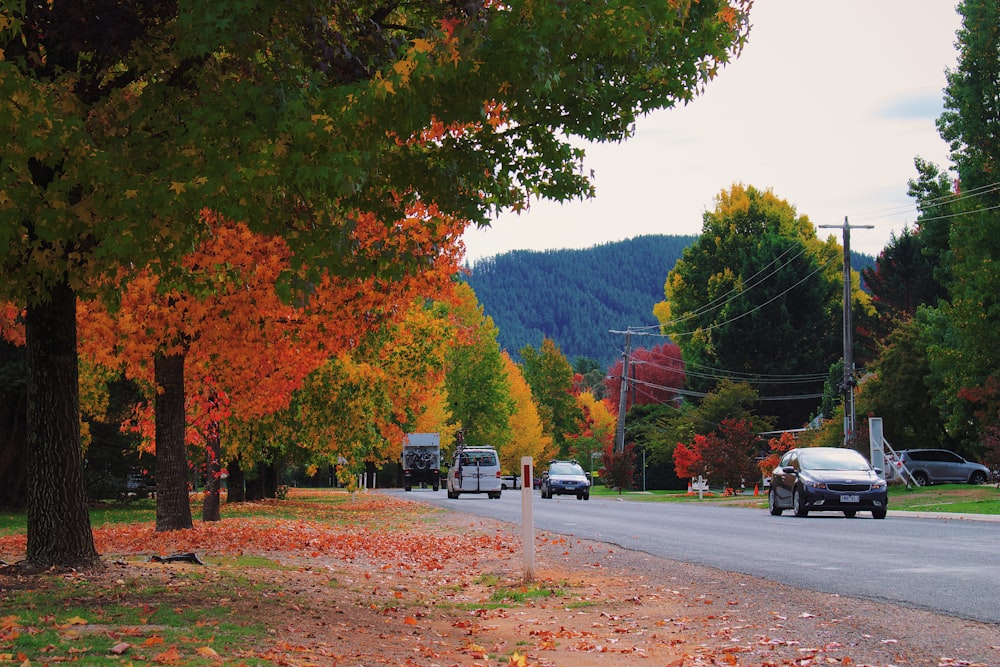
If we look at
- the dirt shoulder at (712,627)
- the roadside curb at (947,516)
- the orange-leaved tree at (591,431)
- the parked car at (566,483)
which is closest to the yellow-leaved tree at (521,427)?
the orange-leaved tree at (591,431)

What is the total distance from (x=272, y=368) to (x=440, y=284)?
350 centimetres

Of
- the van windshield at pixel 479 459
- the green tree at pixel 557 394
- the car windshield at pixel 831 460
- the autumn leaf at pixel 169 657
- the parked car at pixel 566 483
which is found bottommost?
the parked car at pixel 566 483

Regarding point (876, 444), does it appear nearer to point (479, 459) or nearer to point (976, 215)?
point (976, 215)

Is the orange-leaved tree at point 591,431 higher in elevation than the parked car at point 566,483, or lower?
higher

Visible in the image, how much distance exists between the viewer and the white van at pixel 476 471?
52031mm

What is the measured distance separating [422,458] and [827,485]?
48.2 meters

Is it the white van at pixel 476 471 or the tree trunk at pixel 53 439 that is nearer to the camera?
the tree trunk at pixel 53 439

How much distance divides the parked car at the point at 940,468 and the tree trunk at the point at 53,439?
38274 mm

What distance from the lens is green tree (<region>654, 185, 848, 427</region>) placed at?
70.5 metres

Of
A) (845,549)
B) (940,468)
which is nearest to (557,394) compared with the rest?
(940,468)

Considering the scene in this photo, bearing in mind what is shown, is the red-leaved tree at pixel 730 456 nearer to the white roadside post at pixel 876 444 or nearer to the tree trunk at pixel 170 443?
the white roadside post at pixel 876 444

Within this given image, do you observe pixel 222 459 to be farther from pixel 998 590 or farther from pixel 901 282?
pixel 901 282

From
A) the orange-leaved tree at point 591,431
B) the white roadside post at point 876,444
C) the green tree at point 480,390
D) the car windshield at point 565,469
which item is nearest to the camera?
the white roadside post at point 876,444

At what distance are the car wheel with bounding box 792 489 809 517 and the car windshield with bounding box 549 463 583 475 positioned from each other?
23.3 meters
